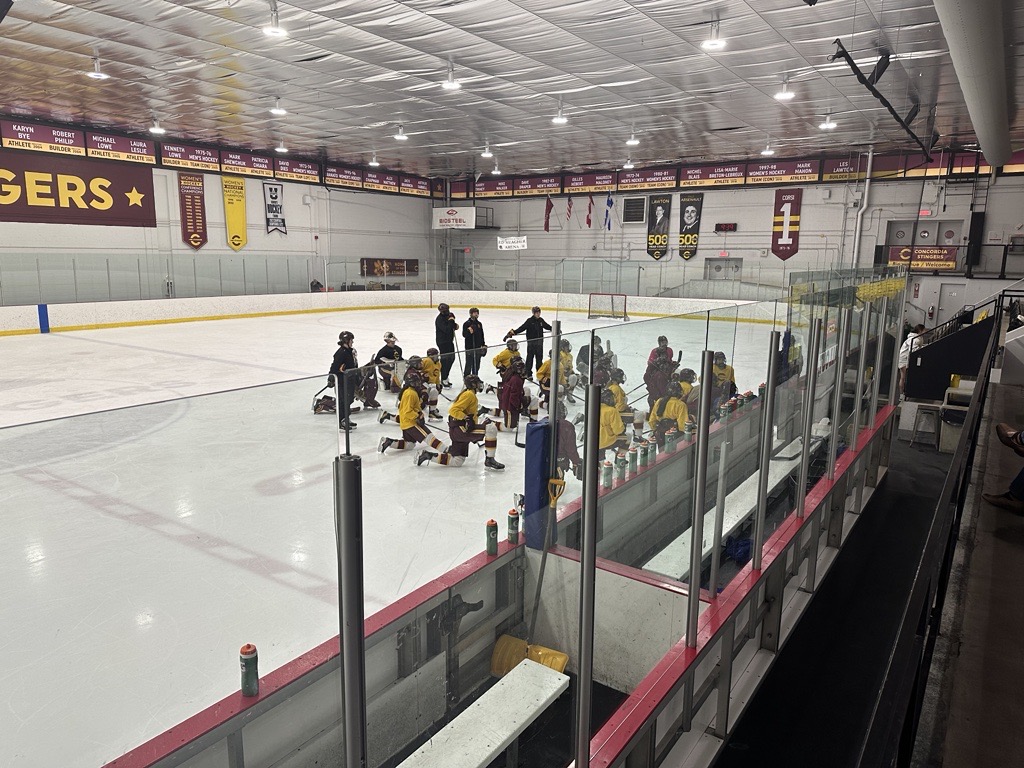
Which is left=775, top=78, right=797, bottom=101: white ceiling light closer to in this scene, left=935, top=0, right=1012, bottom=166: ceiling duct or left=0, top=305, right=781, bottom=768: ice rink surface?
left=935, top=0, right=1012, bottom=166: ceiling duct

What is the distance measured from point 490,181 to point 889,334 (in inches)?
851

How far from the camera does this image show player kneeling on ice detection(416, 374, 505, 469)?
419 centimetres

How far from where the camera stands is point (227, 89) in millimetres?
13477

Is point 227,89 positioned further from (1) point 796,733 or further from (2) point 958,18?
(1) point 796,733

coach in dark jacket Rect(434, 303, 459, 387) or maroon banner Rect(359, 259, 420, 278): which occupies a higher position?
maroon banner Rect(359, 259, 420, 278)

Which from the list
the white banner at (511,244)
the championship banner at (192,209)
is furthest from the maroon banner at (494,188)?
the championship banner at (192,209)

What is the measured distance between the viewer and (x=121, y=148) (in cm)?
1809

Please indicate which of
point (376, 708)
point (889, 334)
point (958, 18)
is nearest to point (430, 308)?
point (889, 334)

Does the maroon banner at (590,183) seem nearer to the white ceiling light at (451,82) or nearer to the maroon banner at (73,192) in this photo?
the white ceiling light at (451,82)

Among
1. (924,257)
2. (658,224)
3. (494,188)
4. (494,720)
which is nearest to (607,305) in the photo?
(658,224)

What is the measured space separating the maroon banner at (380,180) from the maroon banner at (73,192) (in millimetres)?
7913

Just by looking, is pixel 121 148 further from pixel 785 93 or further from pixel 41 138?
pixel 785 93

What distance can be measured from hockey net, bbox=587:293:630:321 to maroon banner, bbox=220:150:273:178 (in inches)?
441

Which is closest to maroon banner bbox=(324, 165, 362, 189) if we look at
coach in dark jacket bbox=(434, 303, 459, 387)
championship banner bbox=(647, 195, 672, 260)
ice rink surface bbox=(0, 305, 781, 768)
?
championship banner bbox=(647, 195, 672, 260)
